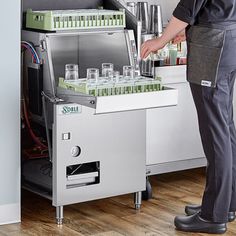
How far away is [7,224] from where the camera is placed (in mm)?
3529

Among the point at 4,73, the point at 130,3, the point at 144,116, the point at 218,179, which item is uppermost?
the point at 130,3

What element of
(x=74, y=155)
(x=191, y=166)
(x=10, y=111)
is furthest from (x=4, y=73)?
(x=191, y=166)

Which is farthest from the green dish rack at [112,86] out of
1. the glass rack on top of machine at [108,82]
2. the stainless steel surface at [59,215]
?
the stainless steel surface at [59,215]

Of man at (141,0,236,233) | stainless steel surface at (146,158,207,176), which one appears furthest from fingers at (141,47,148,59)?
stainless steel surface at (146,158,207,176)

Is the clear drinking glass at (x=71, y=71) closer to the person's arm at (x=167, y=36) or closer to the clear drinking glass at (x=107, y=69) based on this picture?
the clear drinking glass at (x=107, y=69)

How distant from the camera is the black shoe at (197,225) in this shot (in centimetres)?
346

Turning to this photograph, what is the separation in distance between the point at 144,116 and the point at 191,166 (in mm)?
690

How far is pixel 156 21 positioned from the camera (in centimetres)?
423

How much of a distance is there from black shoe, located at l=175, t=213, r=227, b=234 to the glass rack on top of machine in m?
0.61

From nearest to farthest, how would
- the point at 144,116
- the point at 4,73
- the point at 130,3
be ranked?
the point at 4,73 → the point at 144,116 → the point at 130,3

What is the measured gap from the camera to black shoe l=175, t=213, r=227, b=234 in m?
3.46

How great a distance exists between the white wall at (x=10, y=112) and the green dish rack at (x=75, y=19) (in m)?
0.20

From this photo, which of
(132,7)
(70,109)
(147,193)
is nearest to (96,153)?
(70,109)

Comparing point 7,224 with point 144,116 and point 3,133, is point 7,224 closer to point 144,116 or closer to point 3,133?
point 3,133
